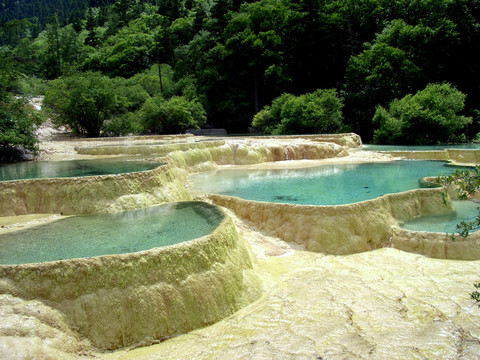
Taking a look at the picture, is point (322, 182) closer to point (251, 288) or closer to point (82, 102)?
point (251, 288)

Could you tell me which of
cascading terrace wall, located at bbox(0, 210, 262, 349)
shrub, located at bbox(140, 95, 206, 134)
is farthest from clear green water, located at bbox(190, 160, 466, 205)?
shrub, located at bbox(140, 95, 206, 134)

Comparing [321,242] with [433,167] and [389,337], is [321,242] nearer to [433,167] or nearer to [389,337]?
[389,337]

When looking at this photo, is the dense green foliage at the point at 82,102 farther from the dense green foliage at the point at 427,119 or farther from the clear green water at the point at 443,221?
the clear green water at the point at 443,221

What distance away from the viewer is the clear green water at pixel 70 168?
12711mm

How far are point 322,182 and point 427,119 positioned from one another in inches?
562

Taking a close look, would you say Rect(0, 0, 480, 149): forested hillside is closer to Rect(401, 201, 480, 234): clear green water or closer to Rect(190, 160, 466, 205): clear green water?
Rect(190, 160, 466, 205): clear green water

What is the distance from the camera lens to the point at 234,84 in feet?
124

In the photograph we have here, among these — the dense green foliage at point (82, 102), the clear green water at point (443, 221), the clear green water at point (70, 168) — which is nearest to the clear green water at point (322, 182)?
the clear green water at point (443, 221)

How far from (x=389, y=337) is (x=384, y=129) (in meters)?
22.5

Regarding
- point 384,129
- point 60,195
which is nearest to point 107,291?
point 60,195

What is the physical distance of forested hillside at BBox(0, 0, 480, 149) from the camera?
2614 cm

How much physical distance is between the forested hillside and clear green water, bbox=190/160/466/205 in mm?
9927

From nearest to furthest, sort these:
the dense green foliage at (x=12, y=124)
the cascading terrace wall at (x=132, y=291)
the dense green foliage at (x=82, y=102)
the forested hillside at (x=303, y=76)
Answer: the cascading terrace wall at (x=132, y=291) → the dense green foliage at (x=12, y=124) → the dense green foliage at (x=82, y=102) → the forested hillside at (x=303, y=76)

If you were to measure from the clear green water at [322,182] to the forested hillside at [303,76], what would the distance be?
993 centimetres
